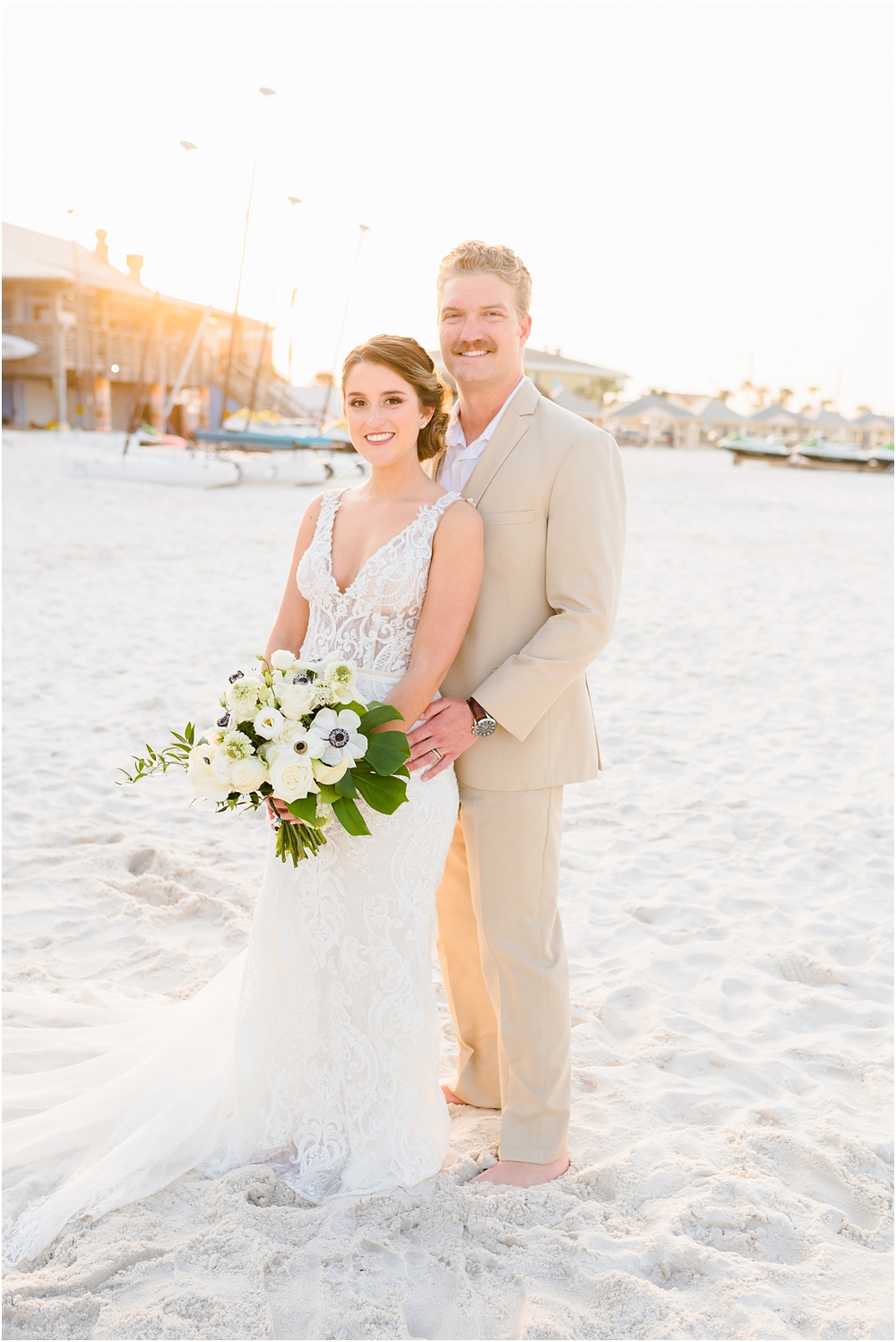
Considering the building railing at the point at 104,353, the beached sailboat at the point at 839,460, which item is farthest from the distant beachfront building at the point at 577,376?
the building railing at the point at 104,353

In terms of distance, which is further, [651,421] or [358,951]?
[651,421]

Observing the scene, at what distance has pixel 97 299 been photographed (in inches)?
1580

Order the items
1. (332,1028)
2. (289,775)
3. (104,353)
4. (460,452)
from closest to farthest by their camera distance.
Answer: (289,775) → (332,1028) → (460,452) → (104,353)

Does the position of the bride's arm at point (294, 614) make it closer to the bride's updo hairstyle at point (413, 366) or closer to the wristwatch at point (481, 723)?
the bride's updo hairstyle at point (413, 366)

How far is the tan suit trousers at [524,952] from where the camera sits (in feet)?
8.93

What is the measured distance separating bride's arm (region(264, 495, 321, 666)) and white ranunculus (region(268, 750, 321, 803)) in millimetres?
686

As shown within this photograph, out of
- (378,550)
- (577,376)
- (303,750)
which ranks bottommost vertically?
(303,750)

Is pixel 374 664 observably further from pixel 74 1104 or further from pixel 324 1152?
pixel 74 1104

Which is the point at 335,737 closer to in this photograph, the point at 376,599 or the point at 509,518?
the point at 376,599

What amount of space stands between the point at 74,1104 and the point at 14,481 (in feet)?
65.0

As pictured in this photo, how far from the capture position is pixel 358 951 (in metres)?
2.64

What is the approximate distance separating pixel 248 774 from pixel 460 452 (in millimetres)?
1129

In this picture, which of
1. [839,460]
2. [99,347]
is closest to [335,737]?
[99,347]

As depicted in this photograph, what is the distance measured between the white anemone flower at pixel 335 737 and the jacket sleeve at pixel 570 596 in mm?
387
